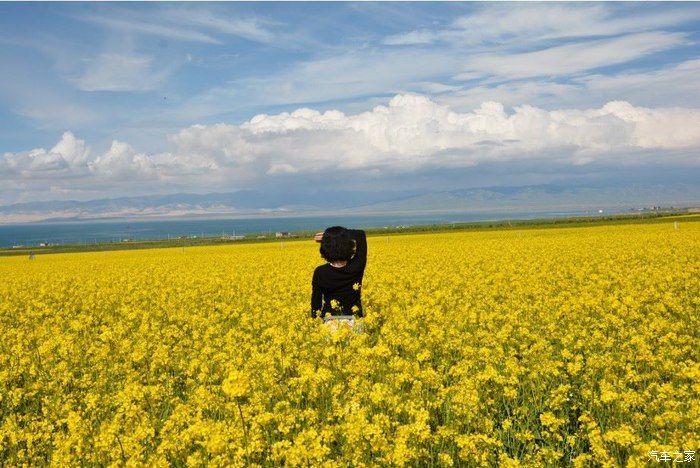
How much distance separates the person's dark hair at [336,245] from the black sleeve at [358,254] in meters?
0.24

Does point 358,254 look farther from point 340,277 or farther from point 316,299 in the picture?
point 316,299

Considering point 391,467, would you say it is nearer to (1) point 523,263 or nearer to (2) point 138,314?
(2) point 138,314

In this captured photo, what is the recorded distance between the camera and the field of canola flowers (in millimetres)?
4496

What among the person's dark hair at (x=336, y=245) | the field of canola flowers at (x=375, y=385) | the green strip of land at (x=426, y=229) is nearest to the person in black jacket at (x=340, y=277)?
the person's dark hair at (x=336, y=245)

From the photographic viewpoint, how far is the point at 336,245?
25.5 feet

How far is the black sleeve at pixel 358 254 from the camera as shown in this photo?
26.8 feet

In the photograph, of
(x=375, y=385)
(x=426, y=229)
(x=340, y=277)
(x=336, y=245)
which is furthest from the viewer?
(x=426, y=229)

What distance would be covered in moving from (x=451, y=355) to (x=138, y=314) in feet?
22.9

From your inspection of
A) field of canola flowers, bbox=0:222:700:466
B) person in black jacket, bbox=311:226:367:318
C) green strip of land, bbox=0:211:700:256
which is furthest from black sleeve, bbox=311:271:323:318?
green strip of land, bbox=0:211:700:256

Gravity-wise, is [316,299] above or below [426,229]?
below

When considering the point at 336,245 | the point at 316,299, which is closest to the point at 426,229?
the point at 316,299

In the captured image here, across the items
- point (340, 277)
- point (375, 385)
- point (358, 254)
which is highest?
point (358, 254)

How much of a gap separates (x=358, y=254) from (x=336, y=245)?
69cm

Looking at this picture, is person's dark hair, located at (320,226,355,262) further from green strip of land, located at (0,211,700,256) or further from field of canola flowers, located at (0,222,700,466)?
green strip of land, located at (0,211,700,256)
